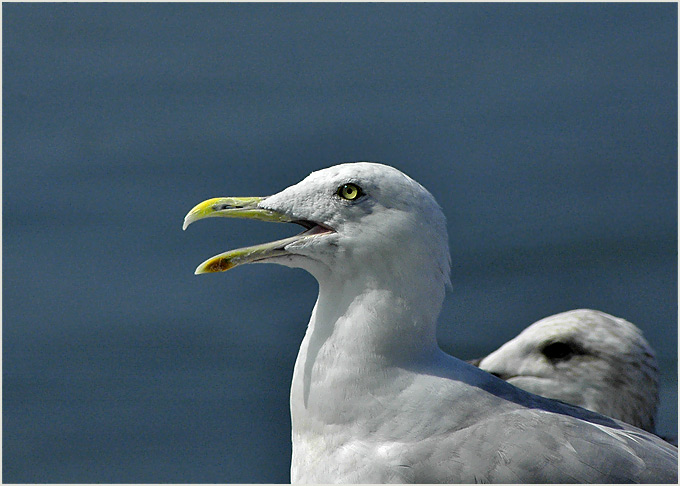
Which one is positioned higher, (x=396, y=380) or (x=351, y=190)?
(x=351, y=190)

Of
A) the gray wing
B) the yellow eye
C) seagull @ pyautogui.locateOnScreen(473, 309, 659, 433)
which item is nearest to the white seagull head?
the yellow eye

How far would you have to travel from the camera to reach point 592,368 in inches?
199

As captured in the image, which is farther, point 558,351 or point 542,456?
point 558,351

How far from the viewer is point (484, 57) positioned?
8016mm

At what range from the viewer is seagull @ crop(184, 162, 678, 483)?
3326 millimetres

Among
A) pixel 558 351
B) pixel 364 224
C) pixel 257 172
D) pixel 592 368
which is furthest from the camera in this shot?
pixel 257 172

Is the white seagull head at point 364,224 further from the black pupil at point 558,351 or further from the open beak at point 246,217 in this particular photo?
the black pupil at point 558,351

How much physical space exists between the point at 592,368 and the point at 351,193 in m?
2.11

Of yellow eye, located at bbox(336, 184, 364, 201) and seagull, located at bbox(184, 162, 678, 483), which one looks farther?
yellow eye, located at bbox(336, 184, 364, 201)

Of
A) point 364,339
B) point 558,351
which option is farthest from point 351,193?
point 558,351

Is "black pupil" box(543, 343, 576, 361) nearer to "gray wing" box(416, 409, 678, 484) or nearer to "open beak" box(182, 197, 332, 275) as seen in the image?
"gray wing" box(416, 409, 678, 484)

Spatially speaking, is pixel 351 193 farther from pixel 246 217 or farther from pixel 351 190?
pixel 246 217

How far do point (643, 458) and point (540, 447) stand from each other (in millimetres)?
330

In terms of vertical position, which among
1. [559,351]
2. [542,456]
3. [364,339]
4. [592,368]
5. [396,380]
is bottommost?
[542,456]
